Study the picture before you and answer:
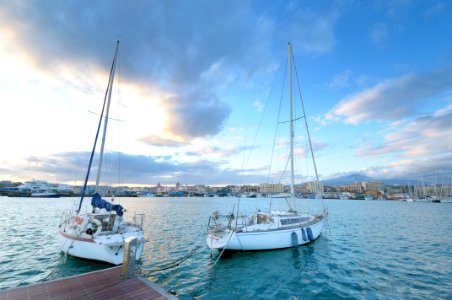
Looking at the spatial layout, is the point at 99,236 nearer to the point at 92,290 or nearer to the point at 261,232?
the point at 92,290

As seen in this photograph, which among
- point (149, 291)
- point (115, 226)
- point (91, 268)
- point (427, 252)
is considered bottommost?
point (427, 252)

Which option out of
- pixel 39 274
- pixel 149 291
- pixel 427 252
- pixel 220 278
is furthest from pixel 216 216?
pixel 427 252

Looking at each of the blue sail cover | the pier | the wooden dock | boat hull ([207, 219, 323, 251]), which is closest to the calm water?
boat hull ([207, 219, 323, 251])

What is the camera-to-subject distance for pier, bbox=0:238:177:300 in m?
→ 7.81

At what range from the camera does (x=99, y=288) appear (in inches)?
334

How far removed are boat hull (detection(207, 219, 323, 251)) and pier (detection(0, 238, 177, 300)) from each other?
28.5 ft

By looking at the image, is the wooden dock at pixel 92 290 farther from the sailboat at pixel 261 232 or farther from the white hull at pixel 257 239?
→ the sailboat at pixel 261 232

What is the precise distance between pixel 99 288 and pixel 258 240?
498 inches

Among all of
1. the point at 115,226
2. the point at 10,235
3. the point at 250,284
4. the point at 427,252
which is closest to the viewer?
the point at 250,284

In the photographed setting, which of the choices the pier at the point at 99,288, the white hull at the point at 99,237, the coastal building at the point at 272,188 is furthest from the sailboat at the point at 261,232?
the pier at the point at 99,288

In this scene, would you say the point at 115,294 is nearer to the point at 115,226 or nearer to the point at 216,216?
the point at 115,226

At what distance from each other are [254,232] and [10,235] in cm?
2735

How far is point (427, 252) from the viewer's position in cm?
2061

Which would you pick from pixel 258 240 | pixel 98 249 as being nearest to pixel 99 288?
pixel 98 249
